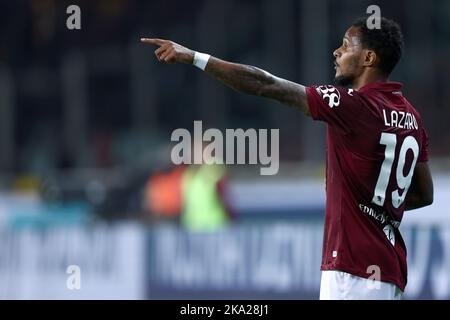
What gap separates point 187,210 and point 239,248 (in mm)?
2922

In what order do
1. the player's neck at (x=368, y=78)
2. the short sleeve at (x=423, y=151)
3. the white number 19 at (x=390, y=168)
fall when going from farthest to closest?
the short sleeve at (x=423, y=151) < the player's neck at (x=368, y=78) < the white number 19 at (x=390, y=168)

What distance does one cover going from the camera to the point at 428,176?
5.41 m

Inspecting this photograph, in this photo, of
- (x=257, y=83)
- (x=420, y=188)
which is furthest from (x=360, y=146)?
(x=420, y=188)

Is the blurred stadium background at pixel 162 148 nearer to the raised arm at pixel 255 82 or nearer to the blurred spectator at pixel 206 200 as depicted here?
the blurred spectator at pixel 206 200

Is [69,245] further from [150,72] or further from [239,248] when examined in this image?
[150,72]

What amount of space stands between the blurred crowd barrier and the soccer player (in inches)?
162

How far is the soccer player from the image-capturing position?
4.82 meters

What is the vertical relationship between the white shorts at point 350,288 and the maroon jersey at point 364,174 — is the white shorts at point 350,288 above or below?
below

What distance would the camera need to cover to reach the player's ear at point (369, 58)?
502 centimetres

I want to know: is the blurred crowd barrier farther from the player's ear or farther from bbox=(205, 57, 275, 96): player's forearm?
bbox=(205, 57, 275, 96): player's forearm

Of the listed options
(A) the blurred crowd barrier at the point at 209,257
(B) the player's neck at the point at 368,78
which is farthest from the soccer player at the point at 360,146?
(A) the blurred crowd barrier at the point at 209,257

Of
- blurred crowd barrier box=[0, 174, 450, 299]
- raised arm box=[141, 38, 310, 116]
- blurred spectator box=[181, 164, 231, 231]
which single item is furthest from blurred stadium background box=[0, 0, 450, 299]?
raised arm box=[141, 38, 310, 116]

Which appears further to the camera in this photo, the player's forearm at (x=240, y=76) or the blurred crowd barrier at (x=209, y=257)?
the blurred crowd barrier at (x=209, y=257)
